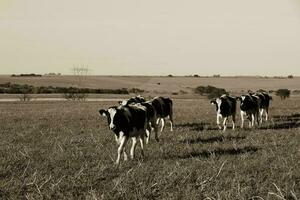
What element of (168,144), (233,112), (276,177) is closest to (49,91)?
(233,112)

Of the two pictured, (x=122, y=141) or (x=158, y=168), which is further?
(x=122, y=141)

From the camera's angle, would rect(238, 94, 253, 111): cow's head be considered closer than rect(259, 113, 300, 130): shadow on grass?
No

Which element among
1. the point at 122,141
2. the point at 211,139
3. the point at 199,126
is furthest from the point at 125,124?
the point at 199,126

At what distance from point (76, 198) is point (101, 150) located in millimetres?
6131

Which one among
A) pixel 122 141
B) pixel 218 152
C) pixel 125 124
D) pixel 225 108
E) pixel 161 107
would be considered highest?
pixel 125 124

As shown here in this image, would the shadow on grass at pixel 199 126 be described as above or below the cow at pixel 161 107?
below

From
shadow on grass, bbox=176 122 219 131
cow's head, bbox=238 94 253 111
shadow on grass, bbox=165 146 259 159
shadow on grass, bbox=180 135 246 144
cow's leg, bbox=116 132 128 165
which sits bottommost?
shadow on grass, bbox=176 122 219 131

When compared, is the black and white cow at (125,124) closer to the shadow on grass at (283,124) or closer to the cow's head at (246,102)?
the shadow on grass at (283,124)

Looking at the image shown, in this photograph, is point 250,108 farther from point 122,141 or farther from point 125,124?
point 122,141

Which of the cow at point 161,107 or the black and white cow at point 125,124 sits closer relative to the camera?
the black and white cow at point 125,124

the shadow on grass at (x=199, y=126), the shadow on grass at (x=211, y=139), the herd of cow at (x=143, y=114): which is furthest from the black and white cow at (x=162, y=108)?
the shadow on grass at (x=211, y=139)

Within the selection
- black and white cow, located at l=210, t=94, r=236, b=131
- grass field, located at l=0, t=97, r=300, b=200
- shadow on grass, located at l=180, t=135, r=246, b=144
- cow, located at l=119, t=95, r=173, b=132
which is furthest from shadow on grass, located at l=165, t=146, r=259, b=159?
black and white cow, located at l=210, t=94, r=236, b=131

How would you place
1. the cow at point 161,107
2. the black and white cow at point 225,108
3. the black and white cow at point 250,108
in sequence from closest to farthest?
the cow at point 161,107
the black and white cow at point 225,108
the black and white cow at point 250,108

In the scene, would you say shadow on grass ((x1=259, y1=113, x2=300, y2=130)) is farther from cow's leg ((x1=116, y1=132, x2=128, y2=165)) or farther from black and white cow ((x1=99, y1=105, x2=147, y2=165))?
cow's leg ((x1=116, y1=132, x2=128, y2=165))
